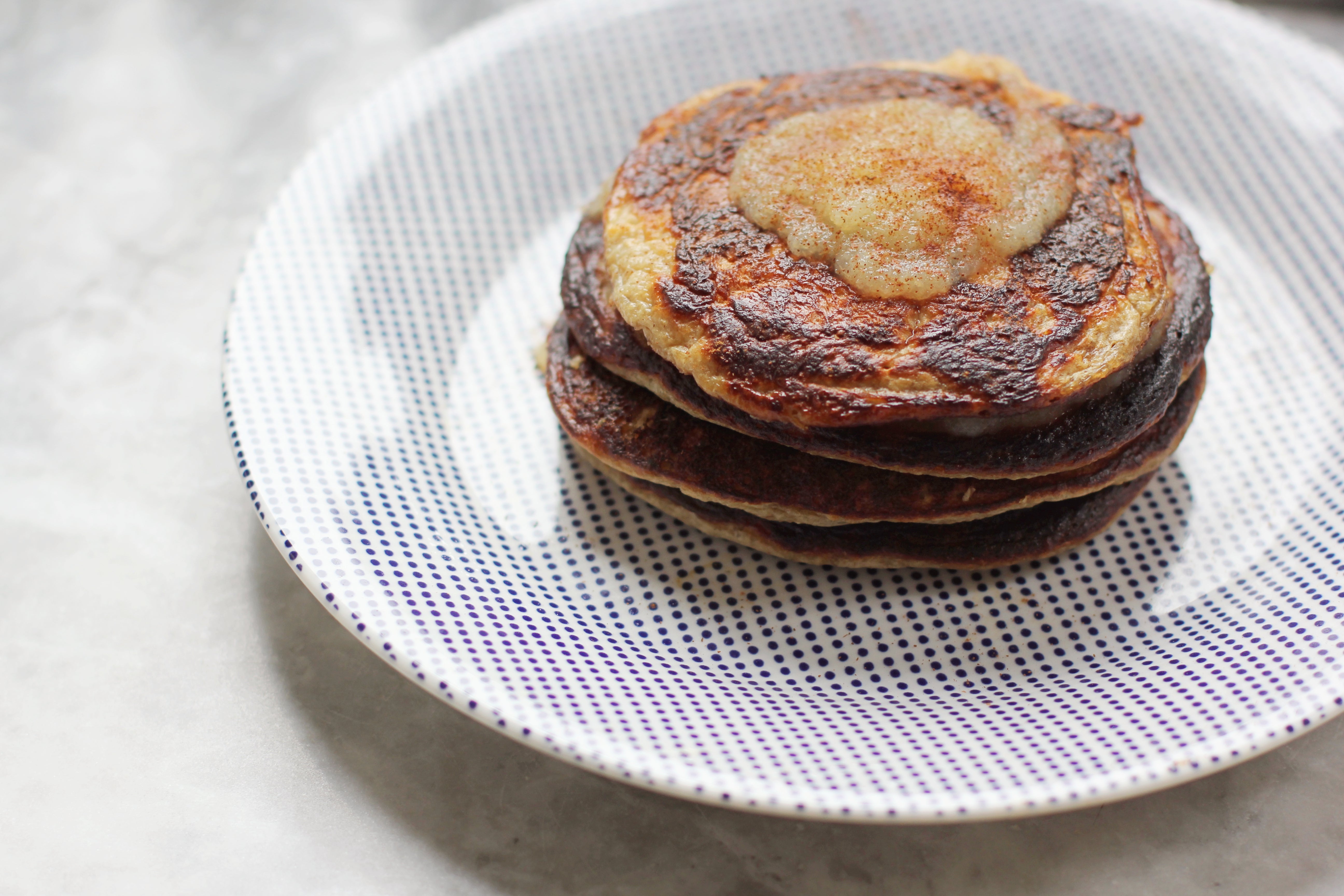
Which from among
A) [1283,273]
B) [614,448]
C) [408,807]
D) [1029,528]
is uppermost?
[1283,273]

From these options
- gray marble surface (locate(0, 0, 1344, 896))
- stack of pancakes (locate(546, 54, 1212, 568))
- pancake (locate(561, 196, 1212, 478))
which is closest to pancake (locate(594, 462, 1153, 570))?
stack of pancakes (locate(546, 54, 1212, 568))

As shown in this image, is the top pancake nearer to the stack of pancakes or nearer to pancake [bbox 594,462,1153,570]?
the stack of pancakes

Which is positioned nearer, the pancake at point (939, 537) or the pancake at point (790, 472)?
the pancake at point (790, 472)

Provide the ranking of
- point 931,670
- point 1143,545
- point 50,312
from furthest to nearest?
point 50,312, point 1143,545, point 931,670

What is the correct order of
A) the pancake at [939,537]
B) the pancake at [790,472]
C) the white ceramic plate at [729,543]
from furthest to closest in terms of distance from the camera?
the pancake at [939,537] → the pancake at [790,472] → the white ceramic plate at [729,543]

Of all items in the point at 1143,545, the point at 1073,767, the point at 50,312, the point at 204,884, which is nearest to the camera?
the point at 1073,767

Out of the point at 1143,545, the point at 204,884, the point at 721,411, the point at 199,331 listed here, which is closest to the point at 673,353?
the point at 721,411

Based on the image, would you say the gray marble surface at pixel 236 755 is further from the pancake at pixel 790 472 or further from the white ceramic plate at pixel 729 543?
the pancake at pixel 790 472

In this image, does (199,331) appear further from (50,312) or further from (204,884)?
(204,884)

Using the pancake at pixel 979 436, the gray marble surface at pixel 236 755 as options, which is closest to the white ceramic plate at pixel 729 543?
the gray marble surface at pixel 236 755
